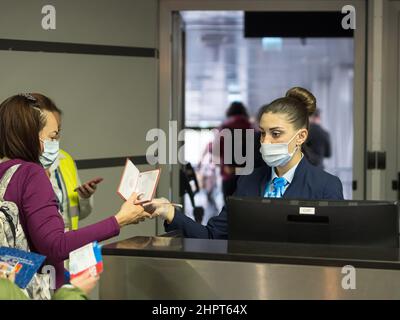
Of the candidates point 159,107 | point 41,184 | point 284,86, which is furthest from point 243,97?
point 41,184

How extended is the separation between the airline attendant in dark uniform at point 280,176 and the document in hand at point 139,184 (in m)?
0.07

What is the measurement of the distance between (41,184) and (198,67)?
12.6 m

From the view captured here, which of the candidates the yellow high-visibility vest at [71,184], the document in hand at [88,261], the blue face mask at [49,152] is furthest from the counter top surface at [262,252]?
the yellow high-visibility vest at [71,184]

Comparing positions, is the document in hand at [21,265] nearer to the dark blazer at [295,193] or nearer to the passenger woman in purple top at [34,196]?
the passenger woman in purple top at [34,196]

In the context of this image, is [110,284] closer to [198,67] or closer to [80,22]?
[80,22]

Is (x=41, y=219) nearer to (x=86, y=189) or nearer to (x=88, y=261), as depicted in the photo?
(x=88, y=261)

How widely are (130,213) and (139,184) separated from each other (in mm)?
111

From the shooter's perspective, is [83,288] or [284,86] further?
[284,86]

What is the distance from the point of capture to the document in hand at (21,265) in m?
1.71

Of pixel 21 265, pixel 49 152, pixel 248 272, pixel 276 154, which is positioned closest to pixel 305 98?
pixel 276 154
